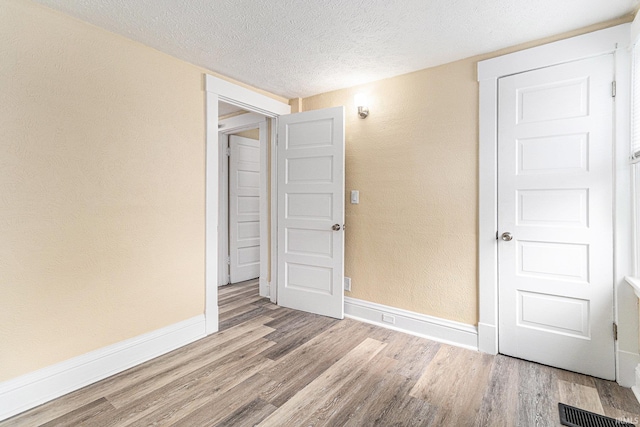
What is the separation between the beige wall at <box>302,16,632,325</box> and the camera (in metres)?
2.50

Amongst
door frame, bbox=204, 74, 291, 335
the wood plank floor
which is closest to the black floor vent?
the wood plank floor

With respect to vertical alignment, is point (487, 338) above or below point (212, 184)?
below

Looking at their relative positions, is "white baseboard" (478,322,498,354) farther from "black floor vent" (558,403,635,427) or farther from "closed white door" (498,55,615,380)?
"black floor vent" (558,403,635,427)

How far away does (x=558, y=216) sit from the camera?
2.15 m

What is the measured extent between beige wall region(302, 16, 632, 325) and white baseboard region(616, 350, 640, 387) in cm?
85

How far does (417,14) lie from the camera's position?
1.91 meters

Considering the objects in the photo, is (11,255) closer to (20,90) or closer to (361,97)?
(20,90)

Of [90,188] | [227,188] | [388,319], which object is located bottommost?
[388,319]

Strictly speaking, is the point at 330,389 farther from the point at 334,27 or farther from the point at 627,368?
the point at 334,27

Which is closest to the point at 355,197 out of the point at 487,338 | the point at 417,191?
the point at 417,191

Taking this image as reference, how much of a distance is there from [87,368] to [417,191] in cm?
276

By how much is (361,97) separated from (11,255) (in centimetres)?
285

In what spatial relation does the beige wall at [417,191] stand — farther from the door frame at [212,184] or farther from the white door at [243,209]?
the white door at [243,209]

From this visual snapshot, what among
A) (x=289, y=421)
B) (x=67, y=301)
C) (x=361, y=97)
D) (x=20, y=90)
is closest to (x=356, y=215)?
(x=361, y=97)
